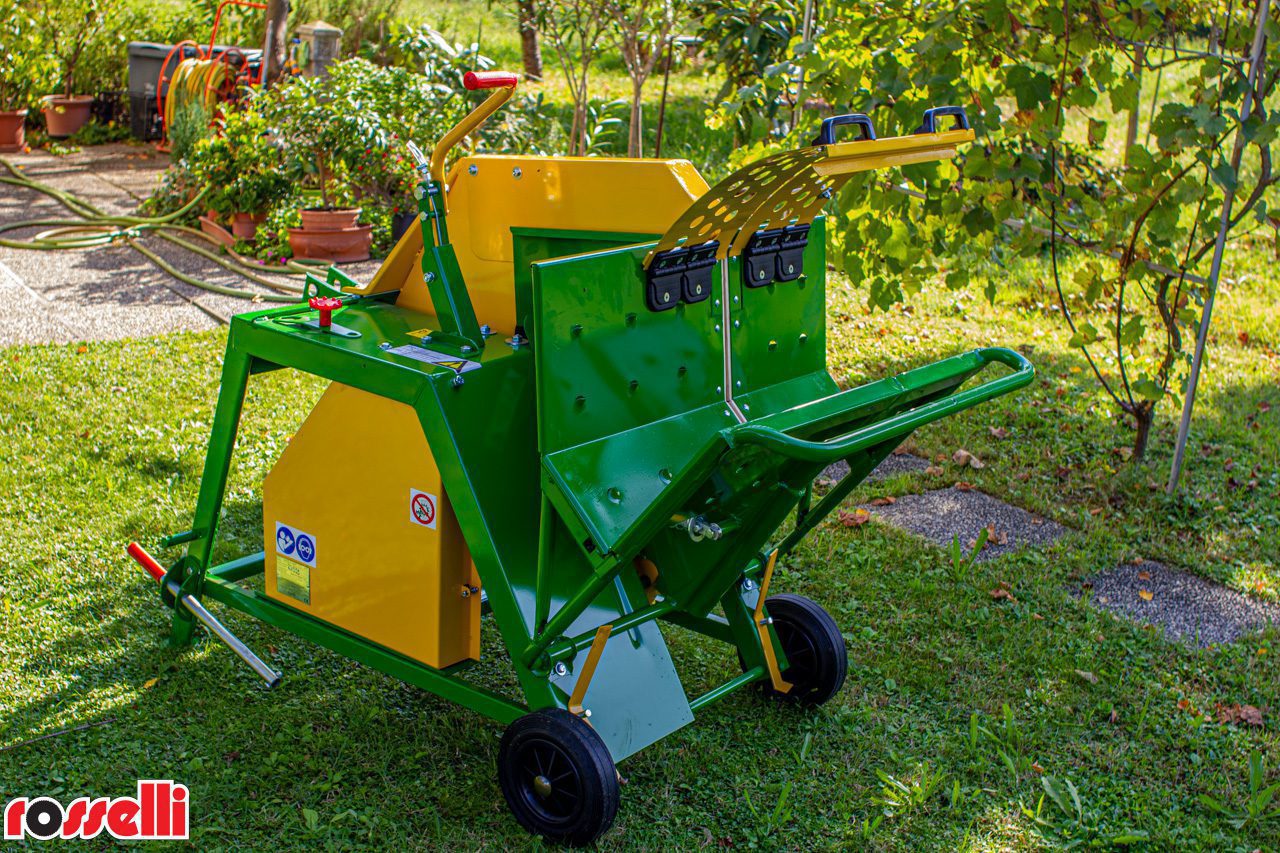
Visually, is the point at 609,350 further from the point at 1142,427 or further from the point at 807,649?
the point at 1142,427

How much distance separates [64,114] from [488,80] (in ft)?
36.1

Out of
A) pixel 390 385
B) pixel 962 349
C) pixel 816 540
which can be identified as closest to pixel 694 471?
pixel 390 385

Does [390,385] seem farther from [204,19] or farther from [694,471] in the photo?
[204,19]

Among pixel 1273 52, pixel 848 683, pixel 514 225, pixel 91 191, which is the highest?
pixel 1273 52

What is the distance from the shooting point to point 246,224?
8.90 m

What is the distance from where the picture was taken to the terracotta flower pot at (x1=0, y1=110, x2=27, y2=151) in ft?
39.5

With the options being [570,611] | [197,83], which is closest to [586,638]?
[570,611]

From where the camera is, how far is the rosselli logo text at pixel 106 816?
121 inches

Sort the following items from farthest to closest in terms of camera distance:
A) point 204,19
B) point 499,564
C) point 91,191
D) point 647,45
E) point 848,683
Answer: point 204,19
point 647,45
point 91,191
point 848,683
point 499,564

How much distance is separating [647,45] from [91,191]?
5.61 meters

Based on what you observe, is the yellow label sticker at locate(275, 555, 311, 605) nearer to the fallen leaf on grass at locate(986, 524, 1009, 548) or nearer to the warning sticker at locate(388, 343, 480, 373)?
the warning sticker at locate(388, 343, 480, 373)

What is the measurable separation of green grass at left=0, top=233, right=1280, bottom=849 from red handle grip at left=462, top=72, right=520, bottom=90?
1793 millimetres

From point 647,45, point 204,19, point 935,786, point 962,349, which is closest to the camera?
point 935,786

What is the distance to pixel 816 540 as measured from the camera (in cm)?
489
